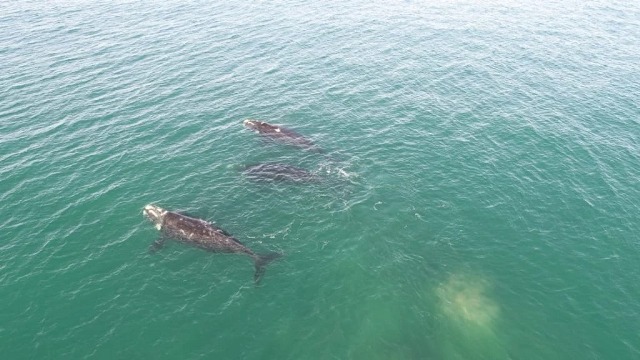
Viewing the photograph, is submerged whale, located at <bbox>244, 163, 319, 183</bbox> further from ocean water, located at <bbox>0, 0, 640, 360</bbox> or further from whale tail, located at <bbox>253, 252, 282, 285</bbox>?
whale tail, located at <bbox>253, 252, 282, 285</bbox>

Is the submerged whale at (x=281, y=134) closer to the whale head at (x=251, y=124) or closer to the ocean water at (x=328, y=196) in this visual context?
the whale head at (x=251, y=124)

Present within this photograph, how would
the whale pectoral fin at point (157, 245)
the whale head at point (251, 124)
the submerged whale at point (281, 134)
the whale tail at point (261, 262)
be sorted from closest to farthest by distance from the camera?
the whale tail at point (261, 262) < the whale pectoral fin at point (157, 245) < the submerged whale at point (281, 134) < the whale head at point (251, 124)

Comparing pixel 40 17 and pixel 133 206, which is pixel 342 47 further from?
pixel 40 17

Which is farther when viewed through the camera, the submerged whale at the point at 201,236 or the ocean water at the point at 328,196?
the submerged whale at the point at 201,236

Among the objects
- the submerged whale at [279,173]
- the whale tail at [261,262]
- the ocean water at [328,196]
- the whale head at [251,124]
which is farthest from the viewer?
Answer: the whale head at [251,124]

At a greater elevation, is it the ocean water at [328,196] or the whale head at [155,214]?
the whale head at [155,214]

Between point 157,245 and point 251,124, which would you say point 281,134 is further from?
point 157,245

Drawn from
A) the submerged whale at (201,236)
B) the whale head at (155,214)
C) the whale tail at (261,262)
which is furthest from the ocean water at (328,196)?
the whale head at (155,214)
